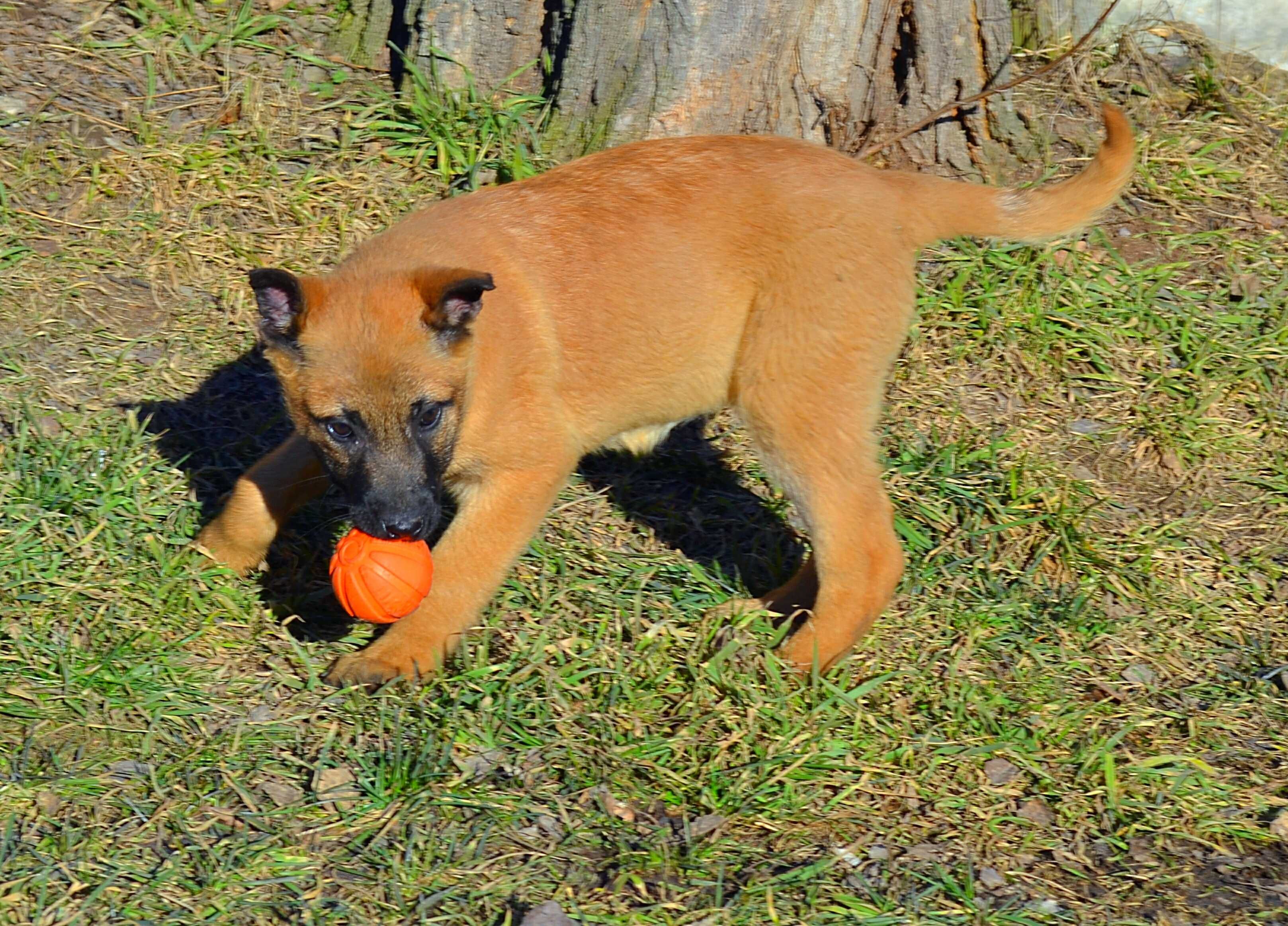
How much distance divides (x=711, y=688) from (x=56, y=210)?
12.0ft

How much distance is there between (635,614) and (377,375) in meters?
1.25

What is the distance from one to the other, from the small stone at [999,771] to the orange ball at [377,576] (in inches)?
74.5

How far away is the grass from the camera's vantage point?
3824 millimetres

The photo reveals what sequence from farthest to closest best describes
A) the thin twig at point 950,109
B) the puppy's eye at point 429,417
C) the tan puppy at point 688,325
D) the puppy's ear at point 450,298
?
1. the thin twig at point 950,109
2. the tan puppy at point 688,325
3. the puppy's eye at point 429,417
4. the puppy's ear at point 450,298

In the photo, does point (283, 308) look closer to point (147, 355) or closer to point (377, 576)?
point (377, 576)

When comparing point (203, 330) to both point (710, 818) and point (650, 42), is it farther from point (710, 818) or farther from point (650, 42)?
point (710, 818)

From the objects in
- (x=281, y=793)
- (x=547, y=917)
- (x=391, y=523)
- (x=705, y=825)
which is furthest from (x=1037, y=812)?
(x=281, y=793)

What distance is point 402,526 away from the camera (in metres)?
4.17

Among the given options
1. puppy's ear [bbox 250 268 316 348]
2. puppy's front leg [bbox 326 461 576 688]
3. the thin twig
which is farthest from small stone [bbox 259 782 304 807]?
the thin twig

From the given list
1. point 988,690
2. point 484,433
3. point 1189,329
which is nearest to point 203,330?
point 484,433

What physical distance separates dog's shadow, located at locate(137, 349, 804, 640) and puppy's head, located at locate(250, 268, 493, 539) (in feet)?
2.17

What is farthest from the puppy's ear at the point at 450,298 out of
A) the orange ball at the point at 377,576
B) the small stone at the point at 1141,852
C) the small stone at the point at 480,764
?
the small stone at the point at 1141,852

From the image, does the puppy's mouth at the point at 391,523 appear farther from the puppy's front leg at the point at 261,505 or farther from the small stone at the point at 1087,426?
the small stone at the point at 1087,426

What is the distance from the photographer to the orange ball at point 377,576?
415 centimetres
